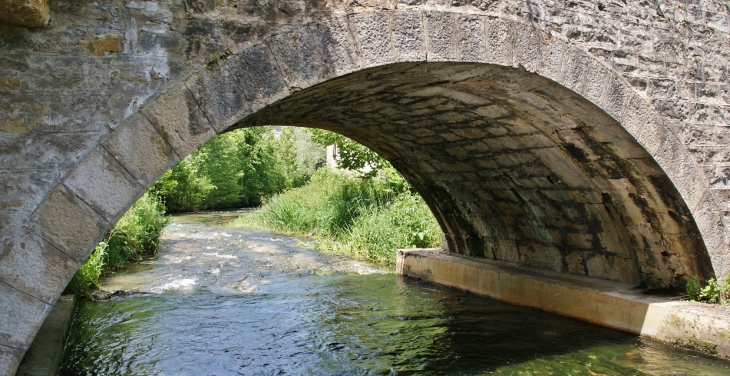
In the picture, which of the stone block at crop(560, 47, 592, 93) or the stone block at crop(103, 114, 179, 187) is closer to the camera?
the stone block at crop(103, 114, 179, 187)

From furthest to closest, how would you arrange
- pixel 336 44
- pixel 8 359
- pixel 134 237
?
pixel 134 237 → pixel 336 44 → pixel 8 359

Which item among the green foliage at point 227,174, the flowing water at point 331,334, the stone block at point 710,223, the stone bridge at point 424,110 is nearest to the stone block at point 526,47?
the stone bridge at point 424,110

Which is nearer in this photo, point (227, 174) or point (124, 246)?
point (124, 246)

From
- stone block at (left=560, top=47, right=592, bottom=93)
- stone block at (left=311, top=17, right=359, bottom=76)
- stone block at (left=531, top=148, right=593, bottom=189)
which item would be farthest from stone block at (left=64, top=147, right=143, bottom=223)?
stone block at (left=531, top=148, right=593, bottom=189)

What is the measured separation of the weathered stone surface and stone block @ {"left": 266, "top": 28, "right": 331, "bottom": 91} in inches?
44.9

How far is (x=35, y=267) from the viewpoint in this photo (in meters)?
3.02

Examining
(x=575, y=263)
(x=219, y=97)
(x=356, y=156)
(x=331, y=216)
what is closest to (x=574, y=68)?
(x=219, y=97)

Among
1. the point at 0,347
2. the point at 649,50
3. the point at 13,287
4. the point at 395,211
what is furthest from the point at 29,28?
the point at 395,211

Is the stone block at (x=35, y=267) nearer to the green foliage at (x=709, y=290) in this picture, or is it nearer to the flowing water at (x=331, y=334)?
the flowing water at (x=331, y=334)

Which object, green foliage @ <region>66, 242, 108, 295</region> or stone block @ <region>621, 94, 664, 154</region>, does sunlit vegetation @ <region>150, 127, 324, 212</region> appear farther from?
stone block @ <region>621, 94, 664, 154</region>

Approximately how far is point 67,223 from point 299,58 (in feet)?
5.02

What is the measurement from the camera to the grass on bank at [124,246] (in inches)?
295

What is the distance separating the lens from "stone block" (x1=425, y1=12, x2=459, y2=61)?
4.03m

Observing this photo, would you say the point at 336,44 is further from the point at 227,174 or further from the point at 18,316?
the point at 227,174
